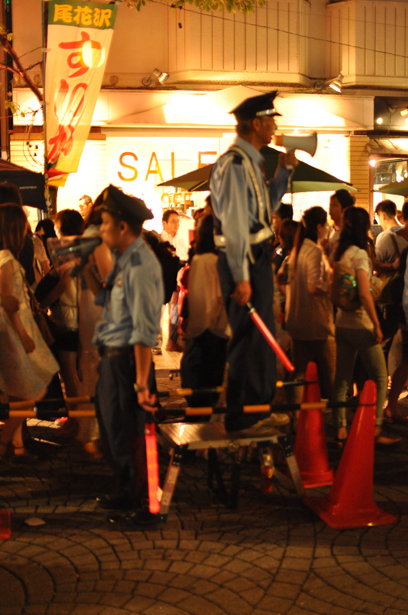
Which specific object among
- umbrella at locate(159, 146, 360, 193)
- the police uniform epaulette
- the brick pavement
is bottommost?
the brick pavement

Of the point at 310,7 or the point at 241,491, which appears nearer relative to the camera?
the point at 241,491

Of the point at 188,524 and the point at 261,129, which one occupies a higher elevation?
the point at 261,129

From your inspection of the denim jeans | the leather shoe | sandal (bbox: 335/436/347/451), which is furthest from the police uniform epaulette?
sandal (bbox: 335/436/347/451)

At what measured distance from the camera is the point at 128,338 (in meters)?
4.56

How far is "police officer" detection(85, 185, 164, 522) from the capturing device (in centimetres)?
441

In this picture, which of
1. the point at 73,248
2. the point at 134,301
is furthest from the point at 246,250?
the point at 73,248

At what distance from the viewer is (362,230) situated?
646cm

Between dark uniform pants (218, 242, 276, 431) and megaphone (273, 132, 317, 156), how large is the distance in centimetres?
66

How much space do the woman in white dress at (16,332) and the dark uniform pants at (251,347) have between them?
169cm

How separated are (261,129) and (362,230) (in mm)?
2039

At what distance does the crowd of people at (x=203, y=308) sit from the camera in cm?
454

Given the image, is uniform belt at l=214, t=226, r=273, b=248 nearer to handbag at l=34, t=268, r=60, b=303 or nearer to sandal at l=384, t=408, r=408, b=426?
handbag at l=34, t=268, r=60, b=303

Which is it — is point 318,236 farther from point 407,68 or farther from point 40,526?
point 407,68

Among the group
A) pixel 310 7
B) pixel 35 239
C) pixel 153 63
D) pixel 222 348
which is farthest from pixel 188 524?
pixel 310 7
